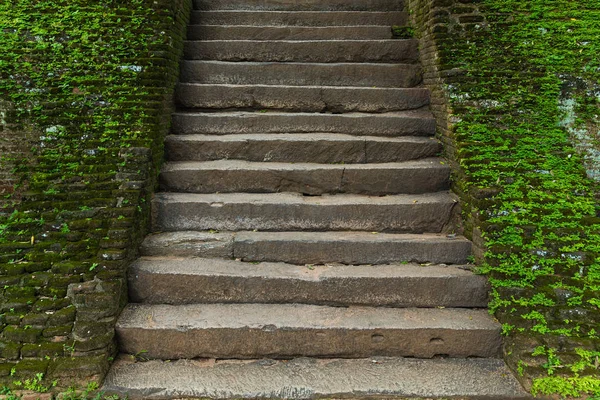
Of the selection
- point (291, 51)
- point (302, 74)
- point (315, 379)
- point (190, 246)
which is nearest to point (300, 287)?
point (315, 379)

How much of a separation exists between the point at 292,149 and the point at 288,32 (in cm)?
218

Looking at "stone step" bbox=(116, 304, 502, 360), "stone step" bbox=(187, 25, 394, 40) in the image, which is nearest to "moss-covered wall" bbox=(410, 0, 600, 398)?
"stone step" bbox=(116, 304, 502, 360)

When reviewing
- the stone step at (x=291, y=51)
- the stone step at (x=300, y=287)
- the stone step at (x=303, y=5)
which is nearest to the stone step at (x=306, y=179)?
the stone step at (x=300, y=287)

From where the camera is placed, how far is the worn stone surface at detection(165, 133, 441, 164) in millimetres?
4316

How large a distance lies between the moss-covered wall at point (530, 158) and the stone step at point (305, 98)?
384 mm

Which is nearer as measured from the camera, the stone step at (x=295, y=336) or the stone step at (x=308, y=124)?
the stone step at (x=295, y=336)

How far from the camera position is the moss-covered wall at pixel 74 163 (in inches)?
113

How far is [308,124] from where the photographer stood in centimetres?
466

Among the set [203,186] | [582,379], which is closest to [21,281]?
[203,186]

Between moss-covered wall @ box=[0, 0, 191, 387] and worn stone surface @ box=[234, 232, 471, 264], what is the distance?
1.04 m

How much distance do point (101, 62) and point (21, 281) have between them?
7.46 ft

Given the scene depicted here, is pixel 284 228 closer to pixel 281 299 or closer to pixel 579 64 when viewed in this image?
pixel 281 299

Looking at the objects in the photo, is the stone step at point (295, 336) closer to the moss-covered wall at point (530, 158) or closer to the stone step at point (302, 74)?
the moss-covered wall at point (530, 158)

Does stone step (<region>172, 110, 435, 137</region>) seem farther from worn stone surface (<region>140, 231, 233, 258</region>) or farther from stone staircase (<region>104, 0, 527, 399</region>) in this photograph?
worn stone surface (<region>140, 231, 233, 258</region>)
